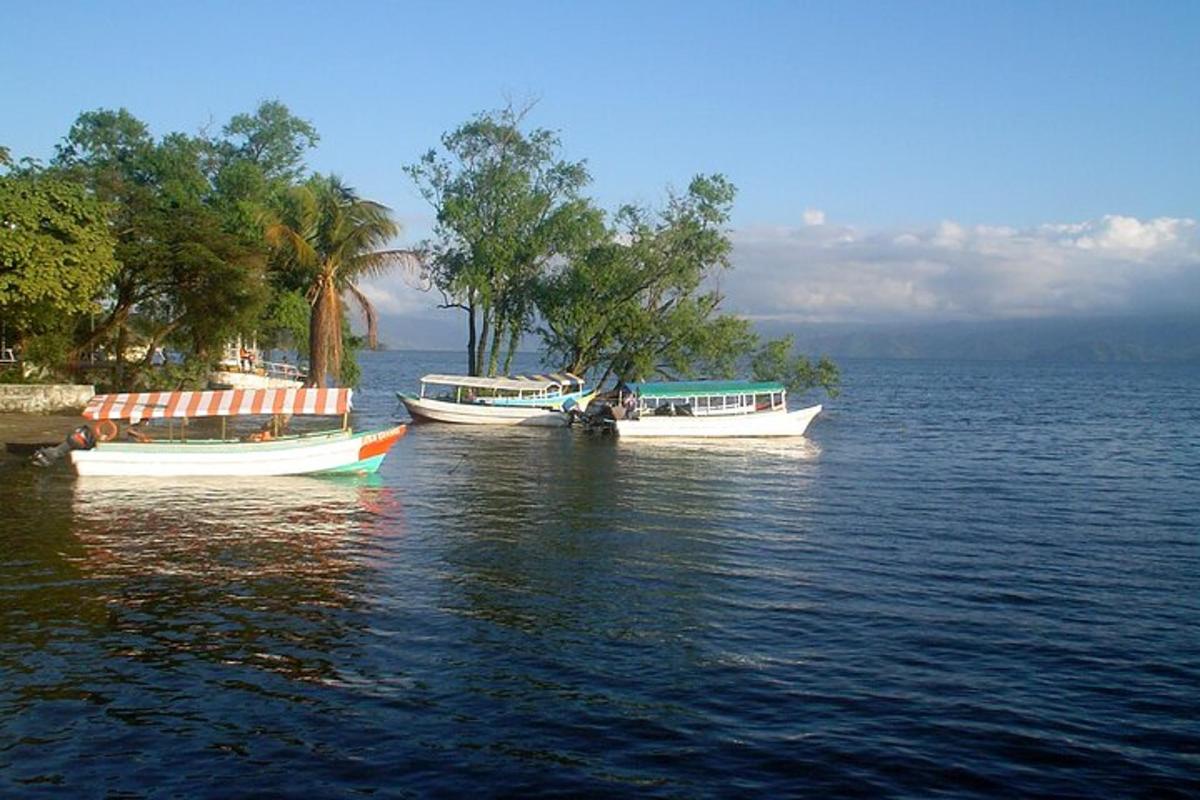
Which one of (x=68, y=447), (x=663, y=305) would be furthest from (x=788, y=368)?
(x=68, y=447)

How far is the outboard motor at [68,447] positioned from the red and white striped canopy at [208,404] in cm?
99

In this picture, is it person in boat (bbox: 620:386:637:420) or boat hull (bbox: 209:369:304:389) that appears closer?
person in boat (bbox: 620:386:637:420)

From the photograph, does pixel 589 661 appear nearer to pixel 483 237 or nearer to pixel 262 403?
pixel 262 403

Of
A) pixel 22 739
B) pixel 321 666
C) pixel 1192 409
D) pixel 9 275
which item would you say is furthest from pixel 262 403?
pixel 1192 409

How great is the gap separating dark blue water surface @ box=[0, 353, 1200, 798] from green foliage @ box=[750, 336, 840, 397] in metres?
28.8

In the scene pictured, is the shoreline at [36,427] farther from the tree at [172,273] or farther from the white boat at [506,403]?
the white boat at [506,403]

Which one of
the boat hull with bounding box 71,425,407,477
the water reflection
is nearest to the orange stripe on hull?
the boat hull with bounding box 71,425,407,477

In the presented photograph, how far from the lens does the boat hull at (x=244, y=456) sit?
92.0ft

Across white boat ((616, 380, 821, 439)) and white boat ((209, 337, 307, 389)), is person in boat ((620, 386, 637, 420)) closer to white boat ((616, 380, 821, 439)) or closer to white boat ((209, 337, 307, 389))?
white boat ((616, 380, 821, 439))

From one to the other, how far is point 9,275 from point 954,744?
3395 cm

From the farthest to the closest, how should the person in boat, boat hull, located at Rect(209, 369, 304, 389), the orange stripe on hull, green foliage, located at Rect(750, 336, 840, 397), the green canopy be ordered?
green foliage, located at Rect(750, 336, 840, 397) < boat hull, located at Rect(209, 369, 304, 389) < the green canopy < the person in boat < the orange stripe on hull

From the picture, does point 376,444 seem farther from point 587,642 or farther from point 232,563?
point 587,642

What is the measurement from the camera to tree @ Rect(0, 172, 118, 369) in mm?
35312

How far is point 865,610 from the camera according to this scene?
16766 mm
